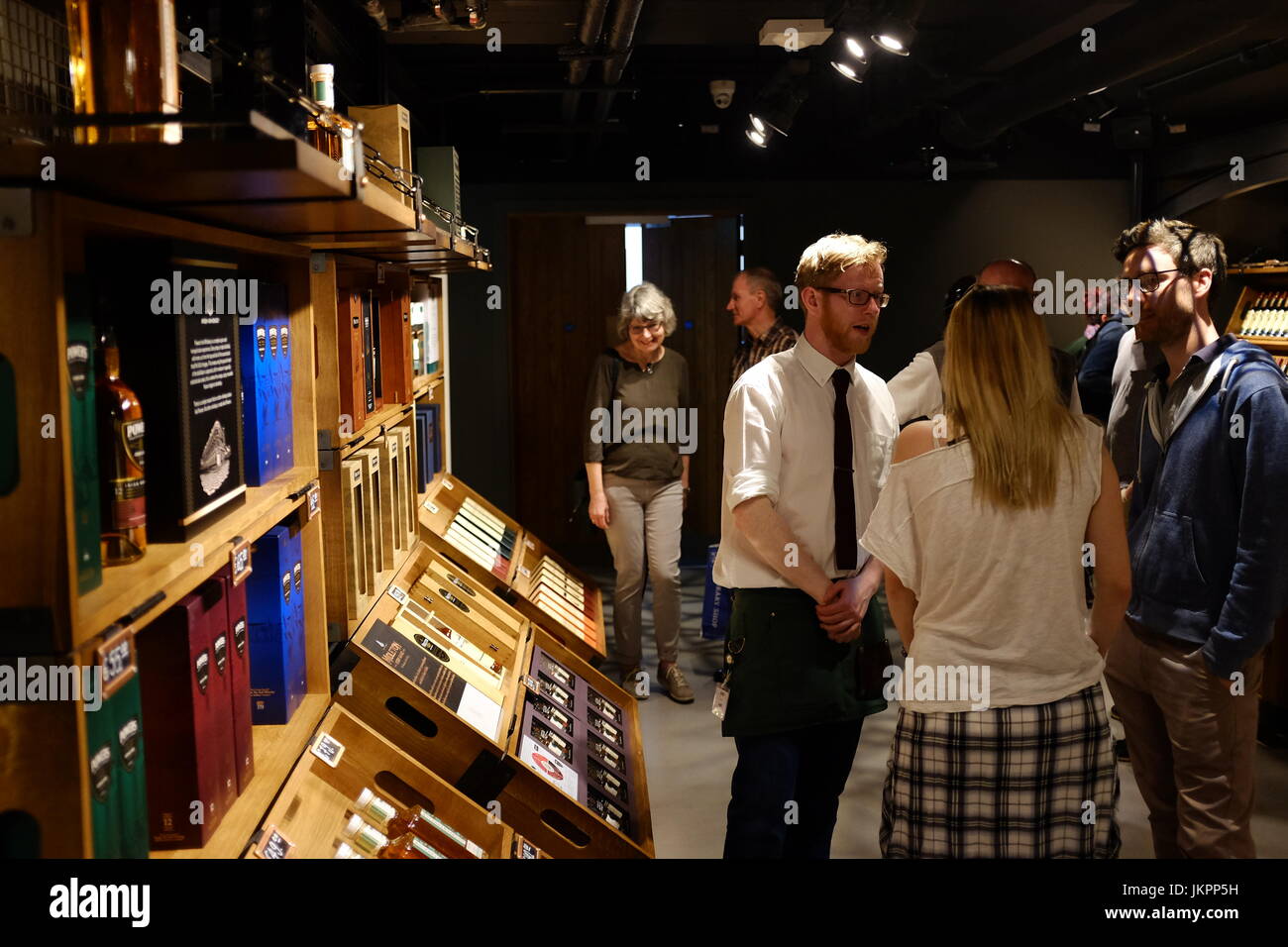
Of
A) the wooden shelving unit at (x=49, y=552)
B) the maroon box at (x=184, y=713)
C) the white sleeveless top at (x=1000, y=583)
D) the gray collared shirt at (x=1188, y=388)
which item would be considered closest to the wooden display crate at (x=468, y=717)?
the maroon box at (x=184, y=713)

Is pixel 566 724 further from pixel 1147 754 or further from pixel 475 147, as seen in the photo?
pixel 475 147

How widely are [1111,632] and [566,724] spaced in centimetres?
163

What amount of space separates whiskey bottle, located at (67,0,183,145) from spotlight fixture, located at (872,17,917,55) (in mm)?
3356

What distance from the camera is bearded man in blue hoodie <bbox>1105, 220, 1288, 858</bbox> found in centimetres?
250

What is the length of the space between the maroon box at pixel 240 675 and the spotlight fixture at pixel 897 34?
337 cm

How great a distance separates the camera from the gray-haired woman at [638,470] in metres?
4.76

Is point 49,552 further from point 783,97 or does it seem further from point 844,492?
point 783,97

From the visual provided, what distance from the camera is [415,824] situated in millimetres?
2143

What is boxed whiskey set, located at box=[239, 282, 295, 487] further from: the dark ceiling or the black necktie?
the dark ceiling

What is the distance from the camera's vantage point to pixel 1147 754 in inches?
111

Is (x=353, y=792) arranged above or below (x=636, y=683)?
above

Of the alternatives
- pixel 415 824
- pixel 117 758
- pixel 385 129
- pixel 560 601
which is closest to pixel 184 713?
pixel 117 758

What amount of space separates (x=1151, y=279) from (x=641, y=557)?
2643mm
